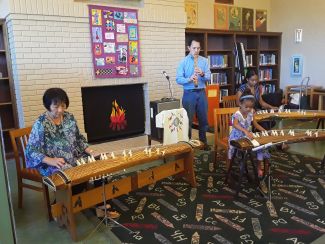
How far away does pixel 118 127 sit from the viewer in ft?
15.2

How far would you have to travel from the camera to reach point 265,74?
6.57m

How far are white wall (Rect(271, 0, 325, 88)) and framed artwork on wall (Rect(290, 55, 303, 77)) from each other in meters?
0.07

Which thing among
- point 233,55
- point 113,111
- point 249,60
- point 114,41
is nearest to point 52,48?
point 114,41

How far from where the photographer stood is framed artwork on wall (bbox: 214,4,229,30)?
5.77m

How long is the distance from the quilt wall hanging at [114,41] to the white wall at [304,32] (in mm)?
3784

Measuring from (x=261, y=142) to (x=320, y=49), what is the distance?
13.9 feet

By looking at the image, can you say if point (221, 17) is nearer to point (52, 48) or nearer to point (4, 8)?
point (52, 48)

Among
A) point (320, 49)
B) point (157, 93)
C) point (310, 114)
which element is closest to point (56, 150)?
point (157, 93)

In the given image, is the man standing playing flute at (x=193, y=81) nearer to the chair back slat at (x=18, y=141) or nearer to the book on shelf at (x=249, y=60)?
the chair back slat at (x=18, y=141)

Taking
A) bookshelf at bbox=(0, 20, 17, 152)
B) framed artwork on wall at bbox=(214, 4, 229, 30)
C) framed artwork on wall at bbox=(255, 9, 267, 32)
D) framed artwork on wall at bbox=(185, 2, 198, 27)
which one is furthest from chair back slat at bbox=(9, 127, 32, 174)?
framed artwork on wall at bbox=(255, 9, 267, 32)

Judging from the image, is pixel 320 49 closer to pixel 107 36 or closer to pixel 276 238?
pixel 107 36

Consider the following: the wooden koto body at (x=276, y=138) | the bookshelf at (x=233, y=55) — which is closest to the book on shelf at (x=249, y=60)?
the bookshelf at (x=233, y=55)

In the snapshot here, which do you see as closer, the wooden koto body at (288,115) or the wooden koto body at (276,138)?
the wooden koto body at (276,138)

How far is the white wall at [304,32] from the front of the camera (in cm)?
587
